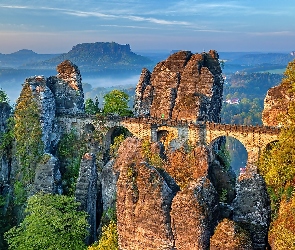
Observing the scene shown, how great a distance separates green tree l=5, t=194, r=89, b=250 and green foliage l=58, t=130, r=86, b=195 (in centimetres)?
1382

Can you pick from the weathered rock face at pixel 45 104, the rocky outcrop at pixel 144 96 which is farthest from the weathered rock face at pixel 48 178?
the rocky outcrop at pixel 144 96

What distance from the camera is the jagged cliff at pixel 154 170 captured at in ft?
65.2

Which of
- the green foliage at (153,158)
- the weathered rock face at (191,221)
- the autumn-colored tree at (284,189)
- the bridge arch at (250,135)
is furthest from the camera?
the bridge arch at (250,135)

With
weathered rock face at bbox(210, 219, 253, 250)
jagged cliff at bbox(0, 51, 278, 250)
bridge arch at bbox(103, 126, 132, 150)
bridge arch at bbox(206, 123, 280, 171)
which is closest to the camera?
weathered rock face at bbox(210, 219, 253, 250)

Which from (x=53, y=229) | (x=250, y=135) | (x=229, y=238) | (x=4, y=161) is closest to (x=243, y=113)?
(x=250, y=135)

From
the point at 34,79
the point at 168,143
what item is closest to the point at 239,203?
the point at 168,143

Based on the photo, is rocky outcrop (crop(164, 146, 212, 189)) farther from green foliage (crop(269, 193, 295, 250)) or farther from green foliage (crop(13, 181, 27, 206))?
green foliage (crop(13, 181, 27, 206))

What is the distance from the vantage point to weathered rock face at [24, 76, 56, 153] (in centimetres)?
5028

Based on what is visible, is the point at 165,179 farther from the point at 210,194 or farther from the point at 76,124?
the point at 76,124

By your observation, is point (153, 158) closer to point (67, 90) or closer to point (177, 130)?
point (177, 130)

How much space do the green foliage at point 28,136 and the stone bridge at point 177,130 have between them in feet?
20.3

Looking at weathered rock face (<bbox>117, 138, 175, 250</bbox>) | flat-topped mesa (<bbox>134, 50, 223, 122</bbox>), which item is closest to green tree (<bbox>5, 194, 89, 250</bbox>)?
weathered rock face (<bbox>117, 138, 175, 250</bbox>)

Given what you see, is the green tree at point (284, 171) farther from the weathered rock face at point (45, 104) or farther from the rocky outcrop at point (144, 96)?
the weathered rock face at point (45, 104)

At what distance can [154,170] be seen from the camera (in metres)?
20.9
